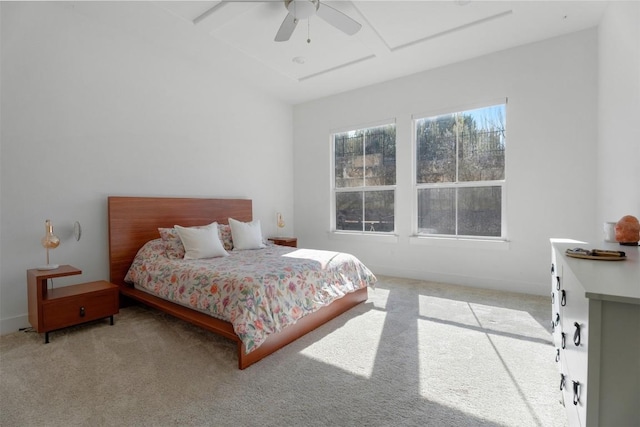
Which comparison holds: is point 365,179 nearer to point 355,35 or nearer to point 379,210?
point 379,210

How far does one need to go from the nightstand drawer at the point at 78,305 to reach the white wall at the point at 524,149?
3.51 metres

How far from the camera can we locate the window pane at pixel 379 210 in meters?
4.82

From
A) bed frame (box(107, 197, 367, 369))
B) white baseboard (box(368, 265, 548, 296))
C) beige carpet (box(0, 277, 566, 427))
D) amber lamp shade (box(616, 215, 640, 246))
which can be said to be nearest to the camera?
beige carpet (box(0, 277, 566, 427))

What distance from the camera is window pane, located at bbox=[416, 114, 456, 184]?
14.0 feet

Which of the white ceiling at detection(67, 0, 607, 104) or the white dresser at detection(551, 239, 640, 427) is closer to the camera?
the white dresser at detection(551, 239, 640, 427)

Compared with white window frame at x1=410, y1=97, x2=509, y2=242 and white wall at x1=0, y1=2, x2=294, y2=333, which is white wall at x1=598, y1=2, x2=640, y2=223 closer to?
white window frame at x1=410, y1=97, x2=509, y2=242

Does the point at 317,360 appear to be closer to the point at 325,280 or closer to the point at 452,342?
the point at 325,280

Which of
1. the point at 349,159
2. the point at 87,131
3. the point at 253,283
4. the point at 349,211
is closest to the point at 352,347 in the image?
the point at 253,283

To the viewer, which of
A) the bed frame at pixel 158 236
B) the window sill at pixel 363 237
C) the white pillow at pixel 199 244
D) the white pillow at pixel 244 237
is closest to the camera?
the bed frame at pixel 158 236

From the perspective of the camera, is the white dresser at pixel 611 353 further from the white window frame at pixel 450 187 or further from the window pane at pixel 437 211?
the window pane at pixel 437 211

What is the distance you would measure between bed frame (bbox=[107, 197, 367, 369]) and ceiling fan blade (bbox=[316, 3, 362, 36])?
2.60 m

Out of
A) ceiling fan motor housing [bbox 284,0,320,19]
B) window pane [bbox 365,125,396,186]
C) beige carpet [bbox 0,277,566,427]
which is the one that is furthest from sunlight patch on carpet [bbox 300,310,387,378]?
ceiling fan motor housing [bbox 284,0,320,19]

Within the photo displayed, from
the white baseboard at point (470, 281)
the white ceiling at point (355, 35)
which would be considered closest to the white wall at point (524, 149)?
the white baseboard at point (470, 281)

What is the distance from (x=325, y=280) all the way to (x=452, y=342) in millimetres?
1174
